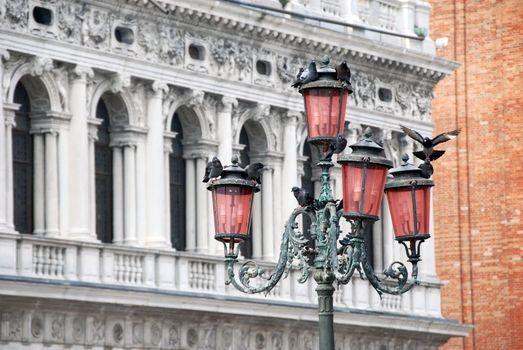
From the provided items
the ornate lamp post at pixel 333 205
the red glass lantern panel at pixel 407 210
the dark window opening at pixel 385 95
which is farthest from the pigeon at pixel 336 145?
the dark window opening at pixel 385 95

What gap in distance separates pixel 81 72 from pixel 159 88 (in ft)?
7.32

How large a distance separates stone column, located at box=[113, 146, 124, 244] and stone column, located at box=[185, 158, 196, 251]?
6.78 ft

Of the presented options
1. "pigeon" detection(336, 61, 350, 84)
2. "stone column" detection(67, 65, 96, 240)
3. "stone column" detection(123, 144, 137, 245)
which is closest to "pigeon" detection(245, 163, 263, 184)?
"pigeon" detection(336, 61, 350, 84)

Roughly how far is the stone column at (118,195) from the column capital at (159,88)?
1.21 metres

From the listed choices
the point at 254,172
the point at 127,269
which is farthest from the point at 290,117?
the point at 254,172

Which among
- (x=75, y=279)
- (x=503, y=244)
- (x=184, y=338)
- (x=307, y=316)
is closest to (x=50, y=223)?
(x=75, y=279)

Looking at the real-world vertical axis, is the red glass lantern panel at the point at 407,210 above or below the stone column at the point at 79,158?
below

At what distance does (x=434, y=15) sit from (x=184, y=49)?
15.0 meters

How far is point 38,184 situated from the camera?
3750 centimetres

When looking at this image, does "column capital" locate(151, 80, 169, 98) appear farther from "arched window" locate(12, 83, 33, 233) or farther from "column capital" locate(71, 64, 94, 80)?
"arched window" locate(12, 83, 33, 233)

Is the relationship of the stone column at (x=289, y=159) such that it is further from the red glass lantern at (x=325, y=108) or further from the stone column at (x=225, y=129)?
the red glass lantern at (x=325, y=108)

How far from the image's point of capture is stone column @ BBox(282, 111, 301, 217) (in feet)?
142

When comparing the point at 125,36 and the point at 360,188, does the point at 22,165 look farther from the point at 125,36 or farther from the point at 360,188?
the point at 360,188

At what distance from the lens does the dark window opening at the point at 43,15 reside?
1453 inches
